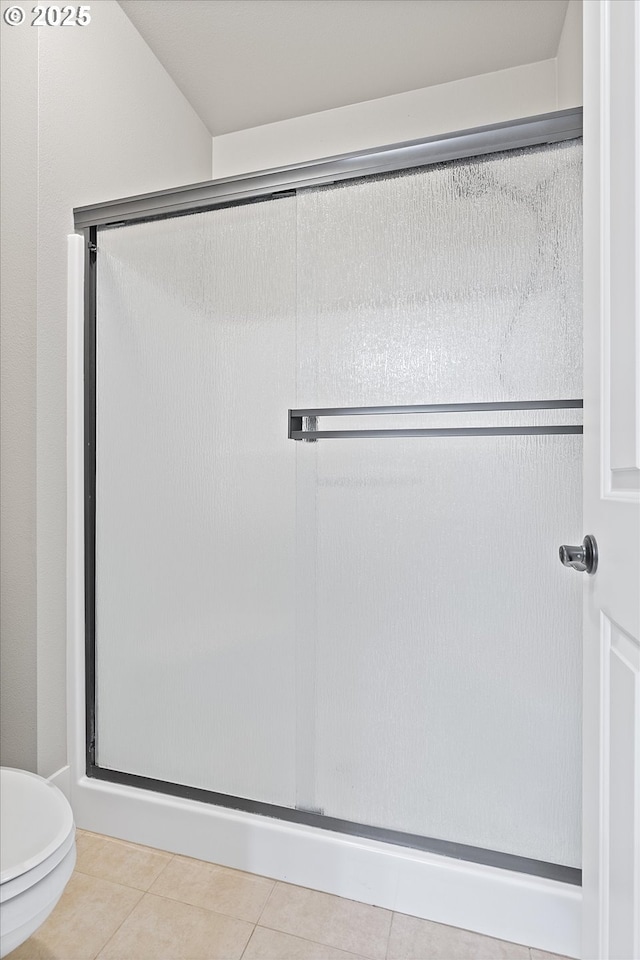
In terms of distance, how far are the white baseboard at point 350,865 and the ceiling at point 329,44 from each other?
7.45ft

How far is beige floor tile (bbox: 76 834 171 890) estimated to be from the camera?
4.41 ft

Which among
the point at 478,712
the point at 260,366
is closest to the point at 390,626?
the point at 478,712

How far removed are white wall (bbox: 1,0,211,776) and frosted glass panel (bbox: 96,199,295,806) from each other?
0.11 m

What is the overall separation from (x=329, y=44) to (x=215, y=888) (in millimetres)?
2458

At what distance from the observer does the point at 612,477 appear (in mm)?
757

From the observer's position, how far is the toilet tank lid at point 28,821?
2.93ft

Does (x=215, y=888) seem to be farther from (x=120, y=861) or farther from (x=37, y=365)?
(x=37, y=365)

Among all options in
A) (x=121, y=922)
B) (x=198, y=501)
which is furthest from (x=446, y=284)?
(x=121, y=922)

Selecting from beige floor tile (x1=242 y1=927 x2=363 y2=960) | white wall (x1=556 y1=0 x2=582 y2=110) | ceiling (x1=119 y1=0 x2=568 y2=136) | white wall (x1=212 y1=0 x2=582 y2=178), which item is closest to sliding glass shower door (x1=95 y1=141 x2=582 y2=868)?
beige floor tile (x1=242 y1=927 x2=363 y2=960)

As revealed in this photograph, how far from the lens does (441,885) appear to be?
3.96ft

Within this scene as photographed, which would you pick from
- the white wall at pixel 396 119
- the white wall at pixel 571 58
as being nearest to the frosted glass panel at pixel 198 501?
the white wall at pixel 396 119

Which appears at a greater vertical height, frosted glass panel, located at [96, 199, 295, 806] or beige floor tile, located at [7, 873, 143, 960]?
frosted glass panel, located at [96, 199, 295, 806]

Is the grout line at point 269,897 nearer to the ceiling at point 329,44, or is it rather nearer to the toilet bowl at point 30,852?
the toilet bowl at point 30,852

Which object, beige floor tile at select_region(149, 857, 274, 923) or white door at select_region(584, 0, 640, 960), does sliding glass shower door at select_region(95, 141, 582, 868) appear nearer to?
beige floor tile at select_region(149, 857, 274, 923)
